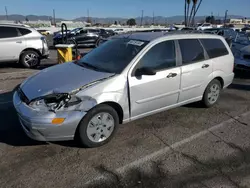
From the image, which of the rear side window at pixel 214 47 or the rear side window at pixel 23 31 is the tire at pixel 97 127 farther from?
the rear side window at pixel 23 31

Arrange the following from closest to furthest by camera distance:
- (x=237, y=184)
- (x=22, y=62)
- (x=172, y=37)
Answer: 1. (x=237, y=184)
2. (x=172, y=37)
3. (x=22, y=62)

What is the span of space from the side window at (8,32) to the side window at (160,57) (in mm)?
7043

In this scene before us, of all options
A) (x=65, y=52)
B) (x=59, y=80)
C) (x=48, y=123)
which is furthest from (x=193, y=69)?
(x=65, y=52)

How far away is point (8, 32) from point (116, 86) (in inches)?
286

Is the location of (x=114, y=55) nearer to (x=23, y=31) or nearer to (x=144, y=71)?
(x=144, y=71)

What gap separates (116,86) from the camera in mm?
3533

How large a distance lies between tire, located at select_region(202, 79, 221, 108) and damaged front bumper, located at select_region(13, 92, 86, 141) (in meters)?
2.82

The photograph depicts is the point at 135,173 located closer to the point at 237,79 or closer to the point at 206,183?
the point at 206,183

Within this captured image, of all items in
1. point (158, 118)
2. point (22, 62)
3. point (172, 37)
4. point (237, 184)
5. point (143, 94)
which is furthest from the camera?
point (22, 62)

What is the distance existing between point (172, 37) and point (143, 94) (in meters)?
1.24

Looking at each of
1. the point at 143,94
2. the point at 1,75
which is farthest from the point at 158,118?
the point at 1,75

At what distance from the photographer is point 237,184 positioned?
9.28 ft

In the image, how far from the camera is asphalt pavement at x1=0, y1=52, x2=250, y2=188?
2867mm

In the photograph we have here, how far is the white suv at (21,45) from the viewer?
8.96 m
